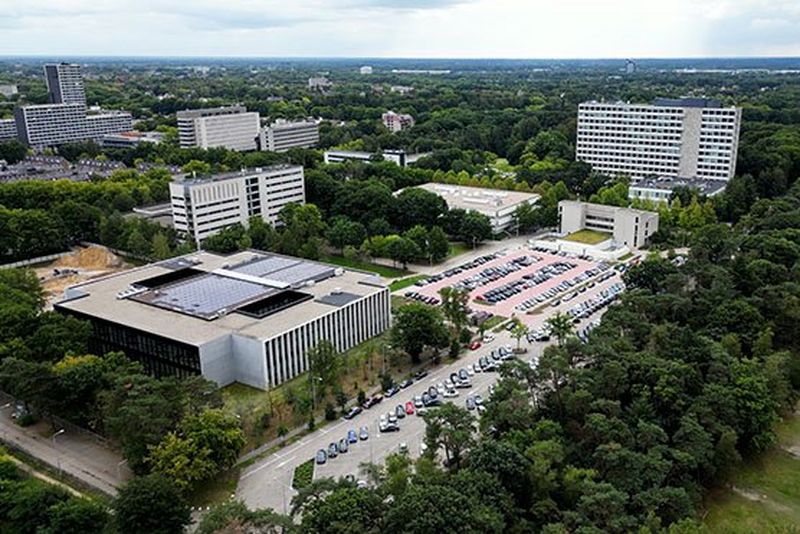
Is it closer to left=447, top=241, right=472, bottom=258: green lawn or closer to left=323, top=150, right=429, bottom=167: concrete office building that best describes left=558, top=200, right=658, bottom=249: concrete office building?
left=447, top=241, right=472, bottom=258: green lawn

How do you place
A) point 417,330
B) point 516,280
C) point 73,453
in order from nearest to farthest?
point 73,453 → point 417,330 → point 516,280

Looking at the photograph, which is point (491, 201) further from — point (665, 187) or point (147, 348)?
point (147, 348)

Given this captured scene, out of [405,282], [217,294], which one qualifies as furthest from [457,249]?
[217,294]

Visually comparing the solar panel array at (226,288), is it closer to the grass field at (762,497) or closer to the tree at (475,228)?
the tree at (475,228)

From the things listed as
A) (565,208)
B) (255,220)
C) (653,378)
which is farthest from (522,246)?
(653,378)

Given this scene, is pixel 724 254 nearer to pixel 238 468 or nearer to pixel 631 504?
pixel 631 504

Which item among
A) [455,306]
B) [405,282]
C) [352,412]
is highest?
[455,306]

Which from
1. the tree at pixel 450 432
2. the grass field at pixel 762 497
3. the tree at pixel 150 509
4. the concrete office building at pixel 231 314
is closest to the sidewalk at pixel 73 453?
the tree at pixel 150 509
